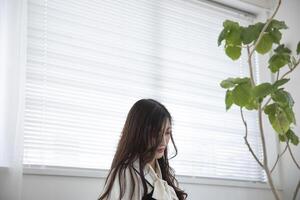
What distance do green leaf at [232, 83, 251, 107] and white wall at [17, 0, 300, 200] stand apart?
65cm

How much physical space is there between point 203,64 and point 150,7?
1.90 ft

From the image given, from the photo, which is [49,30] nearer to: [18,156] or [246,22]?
[18,156]

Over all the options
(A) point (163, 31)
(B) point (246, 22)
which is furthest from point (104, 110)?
(B) point (246, 22)

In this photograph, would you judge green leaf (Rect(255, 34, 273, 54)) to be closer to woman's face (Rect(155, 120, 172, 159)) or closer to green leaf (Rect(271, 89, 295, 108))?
green leaf (Rect(271, 89, 295, 108))

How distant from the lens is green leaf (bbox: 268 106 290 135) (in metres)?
2.64

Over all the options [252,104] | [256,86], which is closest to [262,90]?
[256,86]

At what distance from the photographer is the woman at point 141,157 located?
1834 mm

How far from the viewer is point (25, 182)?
86.3 inches

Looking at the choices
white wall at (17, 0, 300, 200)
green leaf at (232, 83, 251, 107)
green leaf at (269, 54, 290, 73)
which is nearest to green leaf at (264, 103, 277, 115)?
green leaf at (232, 83, 251, 107)

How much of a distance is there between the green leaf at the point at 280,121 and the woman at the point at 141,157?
94cm

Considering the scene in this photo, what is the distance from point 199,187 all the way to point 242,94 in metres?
0.71

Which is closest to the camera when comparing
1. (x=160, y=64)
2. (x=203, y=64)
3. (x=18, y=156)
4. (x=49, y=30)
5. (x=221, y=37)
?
(x=18, y=156)

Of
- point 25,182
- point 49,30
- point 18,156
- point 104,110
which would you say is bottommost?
point 25,182

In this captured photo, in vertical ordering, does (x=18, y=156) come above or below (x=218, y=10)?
below
